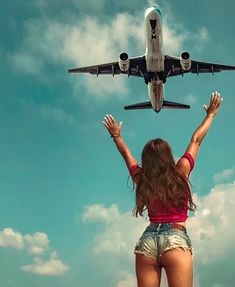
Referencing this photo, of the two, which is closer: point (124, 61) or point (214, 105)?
point (214, 105)

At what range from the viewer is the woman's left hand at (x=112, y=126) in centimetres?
538

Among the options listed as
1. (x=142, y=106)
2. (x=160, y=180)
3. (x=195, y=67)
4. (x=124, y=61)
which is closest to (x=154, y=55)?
(x=124, y=61)

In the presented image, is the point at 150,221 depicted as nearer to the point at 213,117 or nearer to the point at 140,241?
the point at 140,241

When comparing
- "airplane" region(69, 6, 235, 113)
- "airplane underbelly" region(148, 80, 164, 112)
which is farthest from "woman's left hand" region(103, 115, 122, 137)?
"airplane underbelly" region(148, 80, 164, 112)

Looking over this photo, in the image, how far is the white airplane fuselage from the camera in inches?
1914

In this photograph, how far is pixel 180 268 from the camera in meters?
4.56

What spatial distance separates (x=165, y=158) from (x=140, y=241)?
0.85 meters

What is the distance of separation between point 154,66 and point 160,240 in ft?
159

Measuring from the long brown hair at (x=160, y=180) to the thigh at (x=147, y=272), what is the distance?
0.45 m

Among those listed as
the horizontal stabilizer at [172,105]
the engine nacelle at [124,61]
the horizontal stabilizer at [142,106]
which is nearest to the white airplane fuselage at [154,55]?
the horizontal stabilizer at [142,106]

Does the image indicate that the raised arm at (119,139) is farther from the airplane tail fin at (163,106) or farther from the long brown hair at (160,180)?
the airplane tail fin at (163,106)

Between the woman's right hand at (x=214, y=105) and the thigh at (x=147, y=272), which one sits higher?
the woman's right hand at (x=214, y=105)

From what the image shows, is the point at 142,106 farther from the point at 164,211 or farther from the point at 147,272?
the point at 147,272

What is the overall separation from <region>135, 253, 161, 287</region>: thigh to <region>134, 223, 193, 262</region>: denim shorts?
48mm
